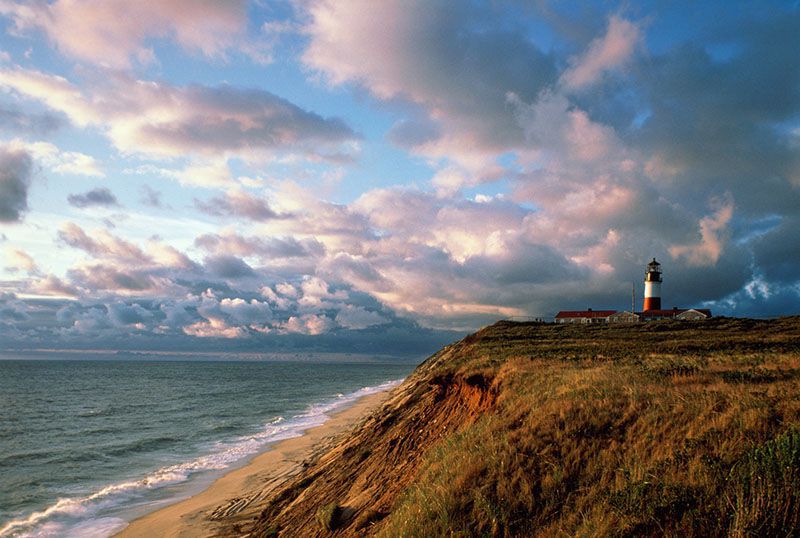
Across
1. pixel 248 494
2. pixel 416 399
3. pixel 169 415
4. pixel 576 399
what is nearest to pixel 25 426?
pixel 169 415

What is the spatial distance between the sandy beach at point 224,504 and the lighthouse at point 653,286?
70.2 metres

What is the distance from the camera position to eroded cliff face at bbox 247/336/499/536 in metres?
12.5

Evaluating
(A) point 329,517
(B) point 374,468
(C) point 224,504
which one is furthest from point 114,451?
(A) point 329,517

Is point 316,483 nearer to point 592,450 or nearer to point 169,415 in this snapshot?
point 592,450

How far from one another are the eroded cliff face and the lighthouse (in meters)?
71.7

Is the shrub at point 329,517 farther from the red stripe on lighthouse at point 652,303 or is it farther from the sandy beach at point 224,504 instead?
the red stripe on lighthouse at point 652,303

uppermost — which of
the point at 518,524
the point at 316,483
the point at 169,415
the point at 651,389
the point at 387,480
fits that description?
the point at 651,389

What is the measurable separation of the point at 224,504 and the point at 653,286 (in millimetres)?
80068

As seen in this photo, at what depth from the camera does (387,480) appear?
14133 mm

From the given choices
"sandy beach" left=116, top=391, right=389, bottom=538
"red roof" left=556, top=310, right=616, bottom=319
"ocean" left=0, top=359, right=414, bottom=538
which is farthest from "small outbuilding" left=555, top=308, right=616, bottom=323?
"sandy beach" left=116, top=391, right=389, bottom=538

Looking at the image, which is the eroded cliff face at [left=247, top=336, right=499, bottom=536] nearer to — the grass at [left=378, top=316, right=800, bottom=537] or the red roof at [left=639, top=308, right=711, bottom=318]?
the grass at [left=378, top=316, right=800, bottom=537]

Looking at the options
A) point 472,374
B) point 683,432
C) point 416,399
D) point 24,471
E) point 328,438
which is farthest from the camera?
point 328,438

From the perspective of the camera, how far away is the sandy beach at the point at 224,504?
1769 cm

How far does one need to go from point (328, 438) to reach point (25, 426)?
31.3 m
